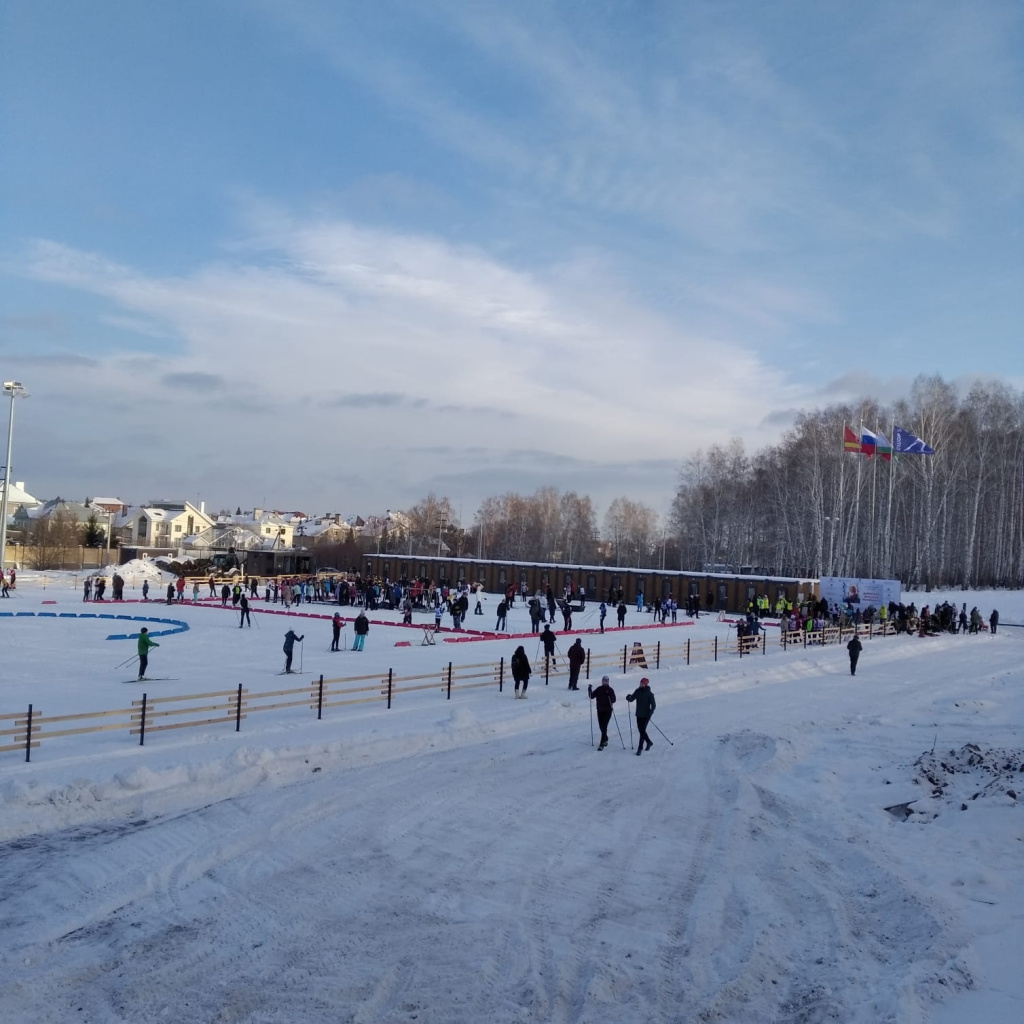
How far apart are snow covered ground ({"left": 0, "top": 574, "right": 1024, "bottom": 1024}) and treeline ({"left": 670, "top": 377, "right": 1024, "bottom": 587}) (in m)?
47.9

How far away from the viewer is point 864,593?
1779 inches

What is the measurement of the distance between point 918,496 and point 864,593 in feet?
78.1

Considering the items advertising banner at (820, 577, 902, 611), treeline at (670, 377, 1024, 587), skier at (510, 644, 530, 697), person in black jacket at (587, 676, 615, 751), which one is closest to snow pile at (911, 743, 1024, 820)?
person in black jacket at (587, 676, 615, 751)

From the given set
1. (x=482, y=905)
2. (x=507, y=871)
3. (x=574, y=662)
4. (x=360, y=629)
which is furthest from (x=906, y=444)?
(x=482, y=905)

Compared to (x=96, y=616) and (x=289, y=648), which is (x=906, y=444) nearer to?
(x=289, y=648)

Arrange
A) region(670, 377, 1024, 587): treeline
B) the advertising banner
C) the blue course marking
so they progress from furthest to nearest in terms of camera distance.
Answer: region(670, 377, 1024, 587): treeline < the advertising banner < the blue course marking

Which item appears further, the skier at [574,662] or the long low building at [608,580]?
the long low building at [608,580]

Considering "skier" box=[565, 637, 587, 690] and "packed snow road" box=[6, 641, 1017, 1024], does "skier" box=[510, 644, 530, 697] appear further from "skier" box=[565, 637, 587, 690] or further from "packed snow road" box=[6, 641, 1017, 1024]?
"packed snow road" box=[6, 641, 1017, 1024]

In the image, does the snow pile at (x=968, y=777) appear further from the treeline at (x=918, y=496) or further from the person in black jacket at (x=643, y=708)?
the treeline at (x=918, y=496)

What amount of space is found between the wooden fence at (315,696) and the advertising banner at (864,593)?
10962 mm

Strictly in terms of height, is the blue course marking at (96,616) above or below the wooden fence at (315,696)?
below

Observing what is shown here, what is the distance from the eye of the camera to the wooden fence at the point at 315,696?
1336 cm

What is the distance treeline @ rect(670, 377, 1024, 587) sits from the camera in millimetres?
62000

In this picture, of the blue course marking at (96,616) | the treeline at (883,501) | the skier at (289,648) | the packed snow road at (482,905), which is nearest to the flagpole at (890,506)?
the treeline at (883,501)
